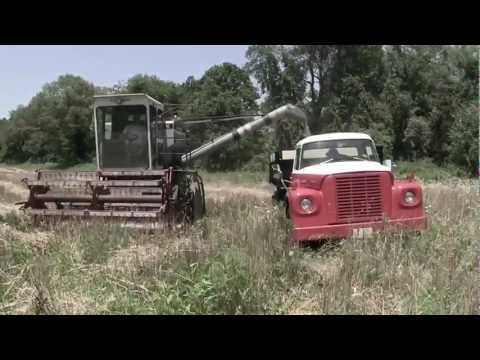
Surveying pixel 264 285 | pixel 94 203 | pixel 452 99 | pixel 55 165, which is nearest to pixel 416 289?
pixel 264 285

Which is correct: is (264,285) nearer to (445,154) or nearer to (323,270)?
(323,270)

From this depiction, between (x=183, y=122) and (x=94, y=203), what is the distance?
4975mm

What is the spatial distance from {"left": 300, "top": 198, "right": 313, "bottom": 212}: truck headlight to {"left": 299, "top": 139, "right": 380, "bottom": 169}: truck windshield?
1.34 meters

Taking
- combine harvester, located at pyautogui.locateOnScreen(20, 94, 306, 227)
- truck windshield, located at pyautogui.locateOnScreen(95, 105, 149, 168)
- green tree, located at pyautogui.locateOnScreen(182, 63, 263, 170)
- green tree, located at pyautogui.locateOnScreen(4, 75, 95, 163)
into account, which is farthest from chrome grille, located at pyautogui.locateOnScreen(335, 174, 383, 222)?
green tree, located at pyautogui.locateOnScreen(4, 75, 95, 163)

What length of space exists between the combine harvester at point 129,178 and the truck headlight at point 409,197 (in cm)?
398

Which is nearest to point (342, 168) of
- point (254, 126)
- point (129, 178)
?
point (129, 178)

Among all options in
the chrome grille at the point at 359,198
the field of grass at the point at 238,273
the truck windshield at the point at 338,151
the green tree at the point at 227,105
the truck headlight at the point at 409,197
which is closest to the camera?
the field of grass at the point at 238,273

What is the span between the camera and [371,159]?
7301 millimetres

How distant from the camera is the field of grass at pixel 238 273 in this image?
3.85m

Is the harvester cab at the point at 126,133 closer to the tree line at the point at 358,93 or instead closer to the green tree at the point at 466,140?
the tree line at the point at 358,93

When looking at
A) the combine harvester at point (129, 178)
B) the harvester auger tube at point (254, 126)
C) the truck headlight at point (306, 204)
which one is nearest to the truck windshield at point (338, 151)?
the truck headlight at point (306, 204)

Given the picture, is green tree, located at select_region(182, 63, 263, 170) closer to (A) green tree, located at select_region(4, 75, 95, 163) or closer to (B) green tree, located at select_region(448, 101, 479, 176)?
(B) green tree, located at select_region(448, 101, 479, 176)

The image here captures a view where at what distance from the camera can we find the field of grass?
3848 mm

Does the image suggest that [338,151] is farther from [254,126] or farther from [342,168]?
[254,126]
